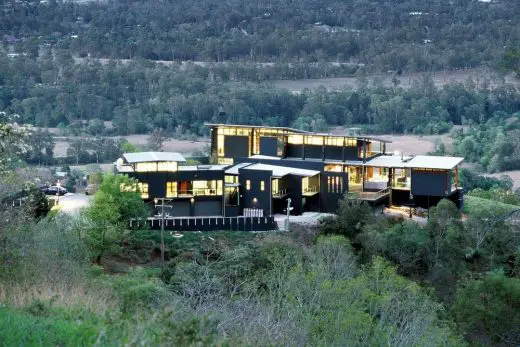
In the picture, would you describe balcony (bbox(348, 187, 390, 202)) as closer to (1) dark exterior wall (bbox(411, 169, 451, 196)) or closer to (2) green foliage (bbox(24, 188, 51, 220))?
(1) dark exterior wall (bbox(411, 169, 451, 196))

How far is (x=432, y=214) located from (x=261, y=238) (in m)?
3.45

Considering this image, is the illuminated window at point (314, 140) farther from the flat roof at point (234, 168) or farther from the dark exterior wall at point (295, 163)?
the flat roof at point (234, 168)

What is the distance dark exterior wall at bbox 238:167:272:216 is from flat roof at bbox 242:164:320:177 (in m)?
0.23

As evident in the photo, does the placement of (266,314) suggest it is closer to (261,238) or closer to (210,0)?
(261,238)

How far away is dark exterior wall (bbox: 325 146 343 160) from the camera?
80.1ft

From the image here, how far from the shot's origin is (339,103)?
45.1 m

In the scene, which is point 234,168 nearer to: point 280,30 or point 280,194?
point 280,194

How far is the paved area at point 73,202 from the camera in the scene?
21969 mm

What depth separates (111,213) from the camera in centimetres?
1995

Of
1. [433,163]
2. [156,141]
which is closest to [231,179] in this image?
[433,163]

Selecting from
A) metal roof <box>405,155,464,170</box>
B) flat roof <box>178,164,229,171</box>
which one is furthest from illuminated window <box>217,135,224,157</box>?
metal roof <box>405,155,464,170</box>

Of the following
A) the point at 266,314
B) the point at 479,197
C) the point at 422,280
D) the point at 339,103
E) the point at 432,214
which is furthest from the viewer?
the point at 339,103

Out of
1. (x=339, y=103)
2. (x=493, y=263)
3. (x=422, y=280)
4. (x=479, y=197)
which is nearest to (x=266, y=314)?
(x=422, y=280)

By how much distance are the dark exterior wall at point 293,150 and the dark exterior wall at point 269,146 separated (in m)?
0.27
